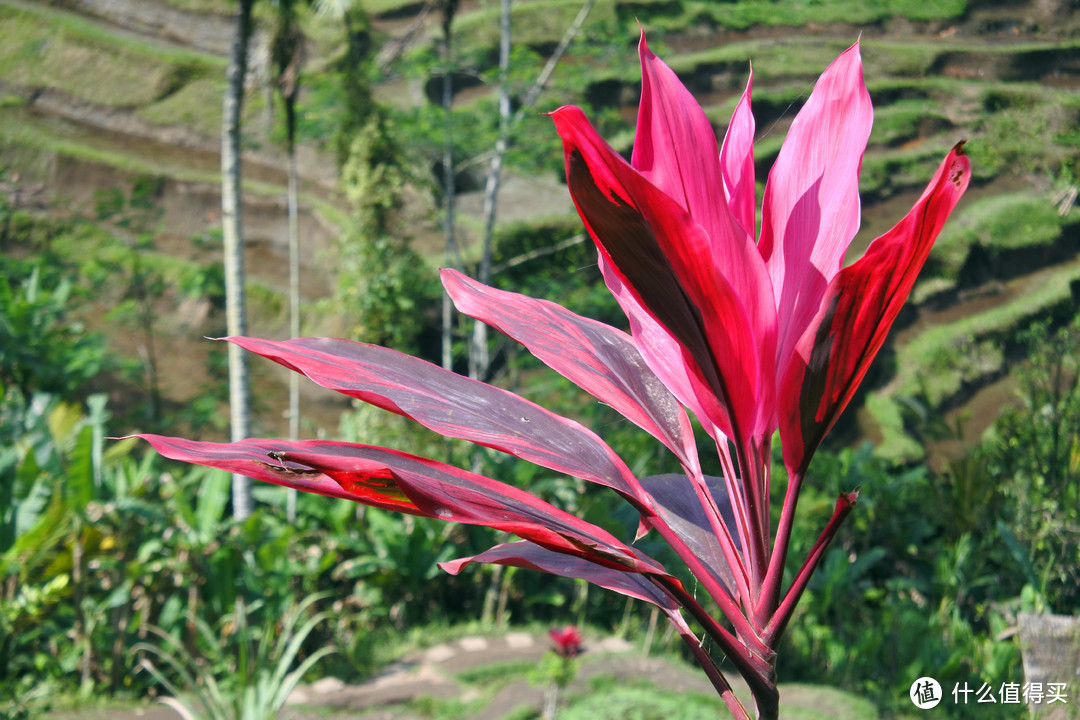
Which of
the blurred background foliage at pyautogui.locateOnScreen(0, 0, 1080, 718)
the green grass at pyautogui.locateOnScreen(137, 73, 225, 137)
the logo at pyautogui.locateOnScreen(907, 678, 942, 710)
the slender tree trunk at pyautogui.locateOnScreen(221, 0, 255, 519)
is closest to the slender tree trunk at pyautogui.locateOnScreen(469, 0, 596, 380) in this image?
the blurred background foliage at pyautogui.locateOnScreen(0, 0, 1080, 718)

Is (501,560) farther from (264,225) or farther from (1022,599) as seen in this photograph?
(264,225)

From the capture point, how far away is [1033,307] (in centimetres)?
545

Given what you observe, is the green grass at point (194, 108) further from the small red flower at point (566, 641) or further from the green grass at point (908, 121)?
the small red flower at point (566, 641)

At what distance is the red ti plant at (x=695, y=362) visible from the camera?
17.1 inches

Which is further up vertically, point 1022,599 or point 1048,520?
point 1048,520

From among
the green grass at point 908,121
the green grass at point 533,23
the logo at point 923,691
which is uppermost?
the green grass at point 533,23

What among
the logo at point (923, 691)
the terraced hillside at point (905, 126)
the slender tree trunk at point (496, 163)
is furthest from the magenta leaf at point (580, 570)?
the terraced hillside at point (905, 126)

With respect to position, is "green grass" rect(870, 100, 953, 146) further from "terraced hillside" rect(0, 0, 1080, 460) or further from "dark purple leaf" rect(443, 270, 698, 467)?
"dark purple leaf" rect(443, 270, 698, 467)

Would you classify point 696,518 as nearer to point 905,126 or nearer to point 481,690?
point 481,690

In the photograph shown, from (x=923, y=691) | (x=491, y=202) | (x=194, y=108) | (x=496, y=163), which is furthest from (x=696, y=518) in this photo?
(x=194, y=108)

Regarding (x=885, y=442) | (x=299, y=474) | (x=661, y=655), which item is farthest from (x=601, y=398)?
(x=885, y=442)

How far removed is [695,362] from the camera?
479 millimetres

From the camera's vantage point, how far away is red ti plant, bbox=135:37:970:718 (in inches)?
17.1

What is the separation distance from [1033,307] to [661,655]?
426 centimetres
